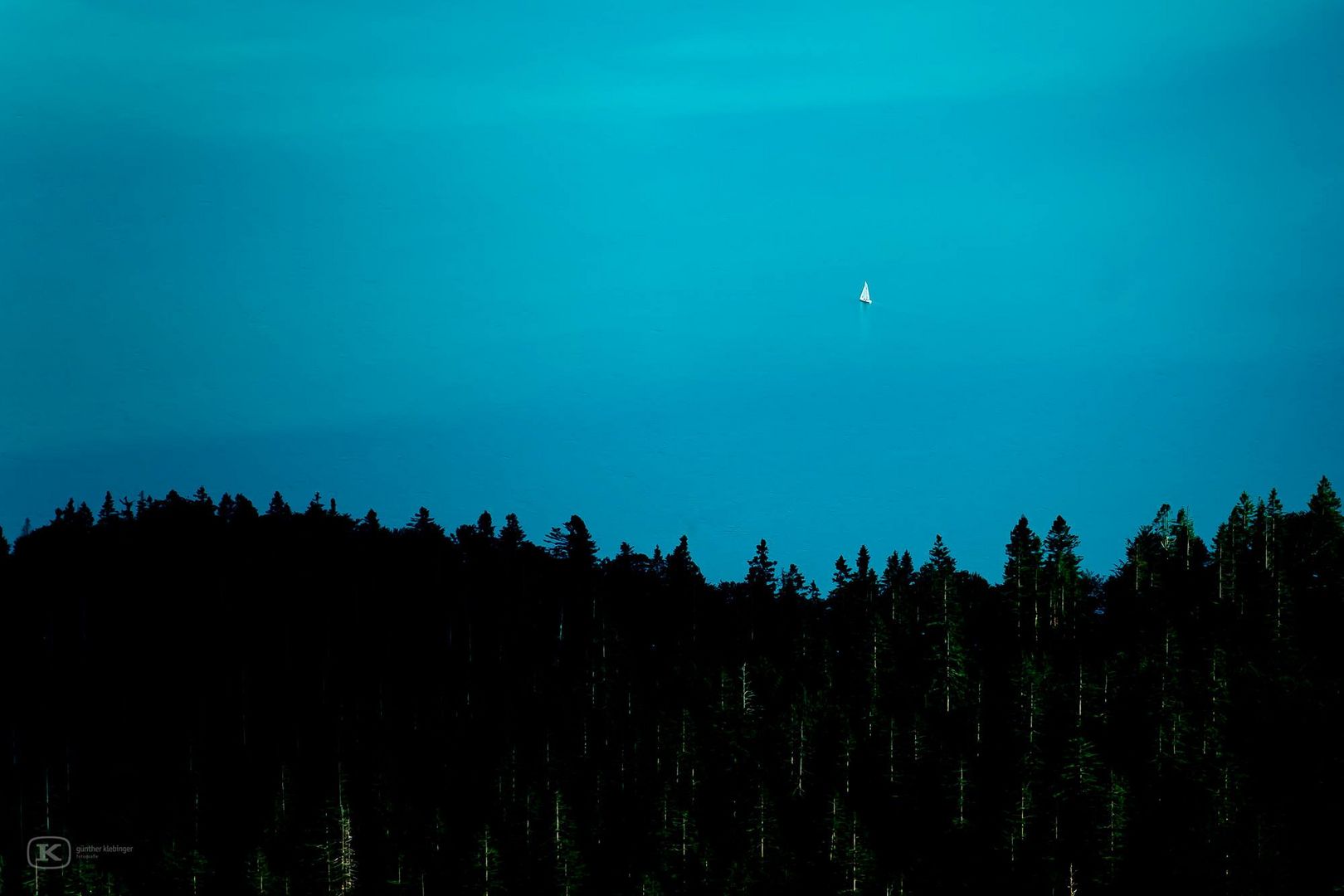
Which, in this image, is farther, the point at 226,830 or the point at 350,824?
the point at 226,830

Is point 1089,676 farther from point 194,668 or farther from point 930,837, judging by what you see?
point 194,668

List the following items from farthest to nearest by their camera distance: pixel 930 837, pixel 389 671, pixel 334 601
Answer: pixel 334 601 < pixel 389 671 < pixel 930 837

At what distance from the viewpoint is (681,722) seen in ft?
427

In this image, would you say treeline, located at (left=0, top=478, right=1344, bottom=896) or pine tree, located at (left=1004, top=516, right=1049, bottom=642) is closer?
treeline, located at (left=0, top=478, right=1344, bottom=896)

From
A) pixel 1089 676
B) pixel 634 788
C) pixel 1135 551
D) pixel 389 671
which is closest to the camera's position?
pixel 634 788

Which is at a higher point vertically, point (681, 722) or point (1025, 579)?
point (1025, 579)

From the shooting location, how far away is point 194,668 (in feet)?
590

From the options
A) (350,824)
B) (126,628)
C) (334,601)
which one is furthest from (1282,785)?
(126,628)

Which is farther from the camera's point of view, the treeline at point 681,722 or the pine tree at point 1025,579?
the pine tree at point 1025,579

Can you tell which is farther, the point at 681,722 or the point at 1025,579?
the point at 1025,579

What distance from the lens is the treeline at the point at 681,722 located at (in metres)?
105

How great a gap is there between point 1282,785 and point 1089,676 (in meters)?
19.3

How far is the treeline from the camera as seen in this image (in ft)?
344

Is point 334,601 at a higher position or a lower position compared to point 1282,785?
higher
